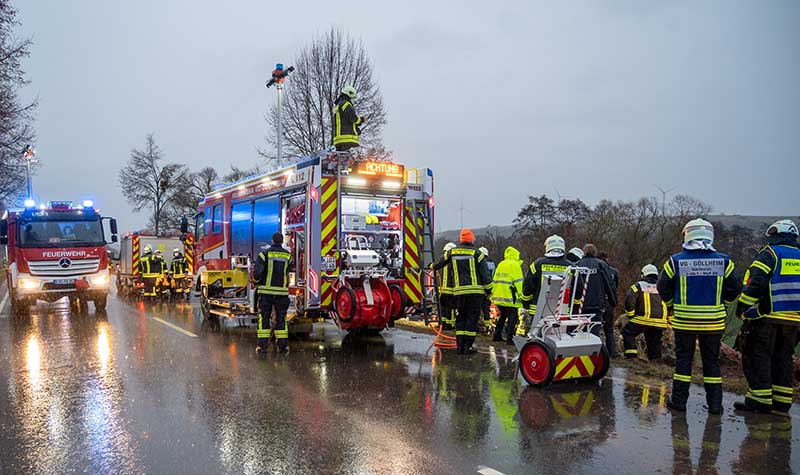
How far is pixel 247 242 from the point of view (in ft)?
38.9

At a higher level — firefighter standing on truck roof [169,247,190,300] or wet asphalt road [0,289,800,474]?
firefighter standing on truck roof [169,247,190,300]

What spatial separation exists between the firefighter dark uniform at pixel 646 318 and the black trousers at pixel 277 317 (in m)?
5.18

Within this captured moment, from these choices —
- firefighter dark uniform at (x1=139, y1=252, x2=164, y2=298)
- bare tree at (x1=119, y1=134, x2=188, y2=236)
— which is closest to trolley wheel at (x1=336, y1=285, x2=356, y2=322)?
firefighter dark uniform at (x1=139, y1=252, x2=164, y2=298)

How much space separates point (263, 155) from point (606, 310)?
789 inches

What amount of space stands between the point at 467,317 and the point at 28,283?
11.6 metres

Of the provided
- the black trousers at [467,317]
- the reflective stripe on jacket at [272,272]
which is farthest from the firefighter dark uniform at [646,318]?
the reflective stripe on jacket at [272,272]

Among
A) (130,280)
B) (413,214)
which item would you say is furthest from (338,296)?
(130,280)

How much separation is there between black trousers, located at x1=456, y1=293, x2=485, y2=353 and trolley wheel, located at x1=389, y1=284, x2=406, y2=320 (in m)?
1.21

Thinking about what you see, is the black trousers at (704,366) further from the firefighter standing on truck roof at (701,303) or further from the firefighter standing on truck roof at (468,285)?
the firefighter standing on truck roof at (468,285)

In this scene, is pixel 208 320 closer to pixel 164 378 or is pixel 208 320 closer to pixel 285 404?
pixel 164 378

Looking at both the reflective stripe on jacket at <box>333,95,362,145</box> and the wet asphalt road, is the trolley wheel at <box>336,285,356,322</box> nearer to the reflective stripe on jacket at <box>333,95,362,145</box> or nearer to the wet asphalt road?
the wet asphalt road

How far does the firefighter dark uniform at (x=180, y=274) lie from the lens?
21.4 m

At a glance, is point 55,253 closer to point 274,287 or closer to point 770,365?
point 274,287

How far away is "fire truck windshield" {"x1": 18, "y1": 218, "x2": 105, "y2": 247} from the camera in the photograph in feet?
47.9
